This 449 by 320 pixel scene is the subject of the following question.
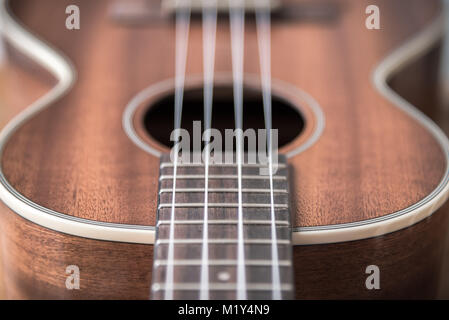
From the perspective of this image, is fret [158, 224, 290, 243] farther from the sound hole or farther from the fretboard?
the sound hole

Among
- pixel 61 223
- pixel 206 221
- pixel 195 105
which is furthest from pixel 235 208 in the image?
pixel 195 105

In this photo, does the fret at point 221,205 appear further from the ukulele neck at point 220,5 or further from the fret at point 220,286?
the ukulele neck at point 220,5

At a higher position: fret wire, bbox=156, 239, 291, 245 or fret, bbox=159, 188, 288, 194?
fret, bbox=159, 188, 288, 194

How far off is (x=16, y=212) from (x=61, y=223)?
0.07 meters

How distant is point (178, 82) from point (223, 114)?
11 centimetres

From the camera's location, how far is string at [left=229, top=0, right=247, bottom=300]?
65cm

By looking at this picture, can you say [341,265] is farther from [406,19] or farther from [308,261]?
[406,19]

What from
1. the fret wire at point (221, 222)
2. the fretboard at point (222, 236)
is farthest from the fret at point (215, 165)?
the fret wire at point (221, 222)

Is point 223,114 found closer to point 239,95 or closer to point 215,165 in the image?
point 239,95

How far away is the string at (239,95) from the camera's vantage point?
0.65m

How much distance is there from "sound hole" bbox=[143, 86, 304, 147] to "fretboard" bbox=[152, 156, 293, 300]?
0.70 ft

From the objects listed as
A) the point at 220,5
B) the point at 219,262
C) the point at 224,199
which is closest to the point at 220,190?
the point at 224,199

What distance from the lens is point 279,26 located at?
1189 mm

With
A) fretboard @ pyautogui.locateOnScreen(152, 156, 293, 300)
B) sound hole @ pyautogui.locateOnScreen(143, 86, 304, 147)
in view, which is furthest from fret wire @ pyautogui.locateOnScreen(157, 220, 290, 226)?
sound hole @ pyautogui.locateOnScreen(143, 86, 304, 147)
